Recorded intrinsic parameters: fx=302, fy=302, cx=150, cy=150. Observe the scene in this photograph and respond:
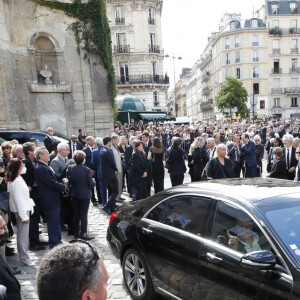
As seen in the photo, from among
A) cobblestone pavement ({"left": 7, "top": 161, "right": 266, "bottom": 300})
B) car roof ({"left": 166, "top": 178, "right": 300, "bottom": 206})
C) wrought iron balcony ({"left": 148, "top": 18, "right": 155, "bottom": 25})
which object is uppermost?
wrought iron balcony ({"left": 148, "top": 18, "right": 155, "bottom": 25})

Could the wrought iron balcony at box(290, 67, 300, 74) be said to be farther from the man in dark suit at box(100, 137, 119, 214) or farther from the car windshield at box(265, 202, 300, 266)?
the car windshield at box(265, 202, 300, 266)

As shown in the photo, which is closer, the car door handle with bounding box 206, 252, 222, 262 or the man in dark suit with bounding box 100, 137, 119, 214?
the car door handle with bounding box 206, 252, 222, 262

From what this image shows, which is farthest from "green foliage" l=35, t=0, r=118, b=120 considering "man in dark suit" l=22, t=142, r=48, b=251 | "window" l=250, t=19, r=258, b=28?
"window" l=250, t=19, r=258, b=28

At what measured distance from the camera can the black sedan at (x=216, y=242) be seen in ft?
8.48

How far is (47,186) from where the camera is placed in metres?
5.54

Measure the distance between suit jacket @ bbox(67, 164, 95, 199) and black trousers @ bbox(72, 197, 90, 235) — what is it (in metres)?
0.14

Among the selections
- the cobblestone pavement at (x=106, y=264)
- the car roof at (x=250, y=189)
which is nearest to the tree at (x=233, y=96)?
the cobblestone pavement at (x=106, y=264)

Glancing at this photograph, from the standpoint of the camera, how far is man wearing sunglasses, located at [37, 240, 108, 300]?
4.48 feet

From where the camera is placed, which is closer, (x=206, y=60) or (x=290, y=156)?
(x=290, y=156)

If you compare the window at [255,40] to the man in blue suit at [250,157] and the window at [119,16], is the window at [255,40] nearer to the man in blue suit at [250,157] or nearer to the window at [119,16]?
the window at [119,16]

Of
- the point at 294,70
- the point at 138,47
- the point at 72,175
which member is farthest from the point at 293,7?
the point at 72,175

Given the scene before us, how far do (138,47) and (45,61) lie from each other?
1110 inches

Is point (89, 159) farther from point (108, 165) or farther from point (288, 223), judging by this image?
point (288, 223)

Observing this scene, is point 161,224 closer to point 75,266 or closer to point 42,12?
point 75,266
